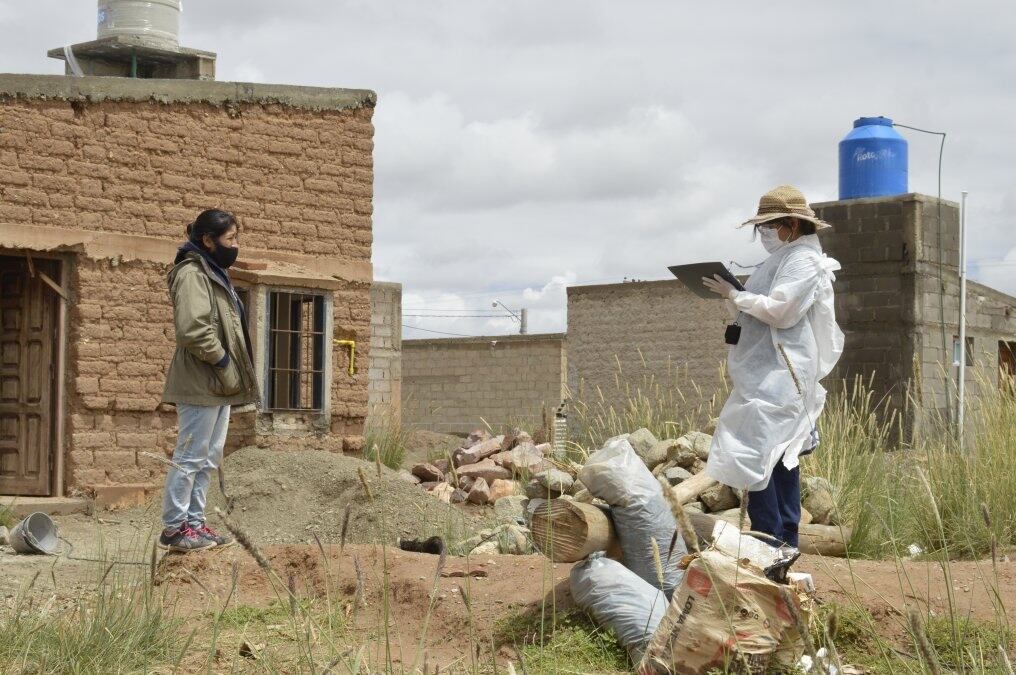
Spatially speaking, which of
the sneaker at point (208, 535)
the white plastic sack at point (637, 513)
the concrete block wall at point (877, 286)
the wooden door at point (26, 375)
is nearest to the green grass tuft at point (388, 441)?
the wooden door at point (26, 375)

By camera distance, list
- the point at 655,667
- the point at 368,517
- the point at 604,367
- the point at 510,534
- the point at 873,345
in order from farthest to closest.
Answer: the point at 604,367 < the point at 873,345 < the point at 368,517 < the point at 510,534 < the point at 655,667

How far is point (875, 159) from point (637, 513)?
28.2 feet

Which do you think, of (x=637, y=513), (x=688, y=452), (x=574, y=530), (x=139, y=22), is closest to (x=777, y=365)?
(x=637, y=513)

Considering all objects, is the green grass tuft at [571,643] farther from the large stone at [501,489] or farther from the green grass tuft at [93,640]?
the large stone at [501,489]

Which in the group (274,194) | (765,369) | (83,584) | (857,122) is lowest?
(83,584)

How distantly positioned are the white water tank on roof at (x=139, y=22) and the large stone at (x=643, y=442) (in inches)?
237

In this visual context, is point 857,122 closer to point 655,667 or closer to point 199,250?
point 199,250

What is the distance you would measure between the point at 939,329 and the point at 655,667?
370 inches

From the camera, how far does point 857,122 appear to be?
1261 cm

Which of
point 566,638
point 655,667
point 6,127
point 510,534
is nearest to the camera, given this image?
point 655,667

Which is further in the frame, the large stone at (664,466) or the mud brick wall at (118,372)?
the mud brick wall at (118,372)

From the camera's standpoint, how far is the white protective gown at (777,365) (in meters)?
5.09

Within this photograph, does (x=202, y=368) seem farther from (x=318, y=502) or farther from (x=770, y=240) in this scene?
(x=318, y=502)

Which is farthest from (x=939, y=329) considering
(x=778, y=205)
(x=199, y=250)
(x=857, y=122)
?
(x=199, y=250)
